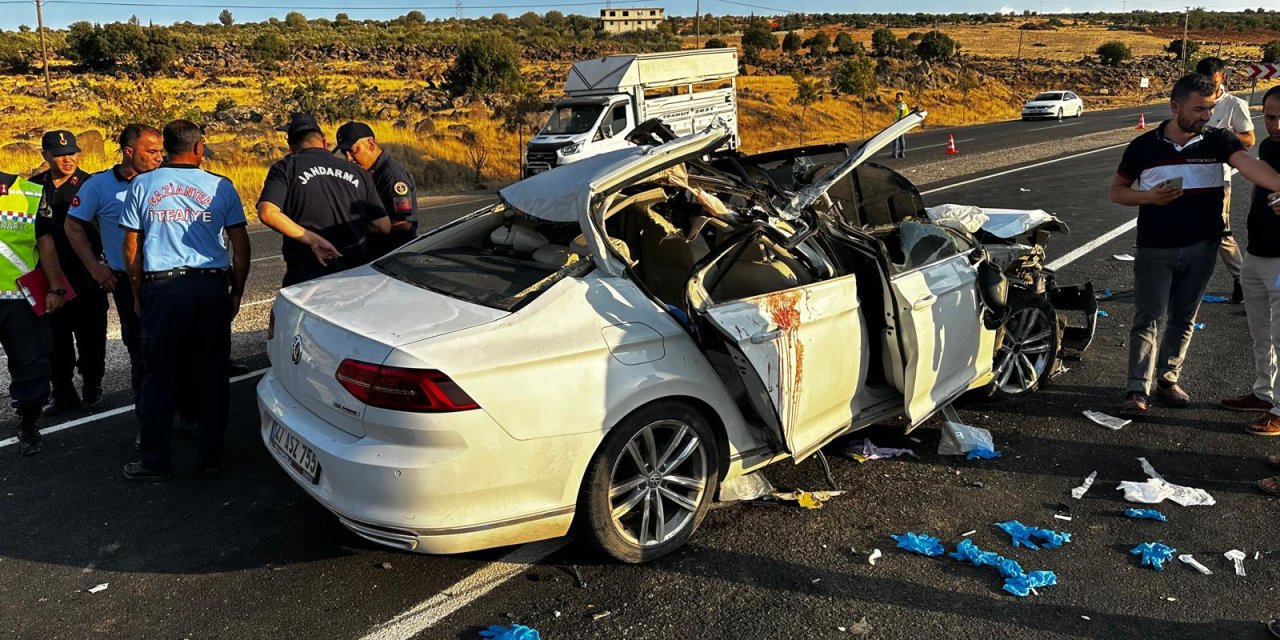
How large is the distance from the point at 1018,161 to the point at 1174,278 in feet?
53.9

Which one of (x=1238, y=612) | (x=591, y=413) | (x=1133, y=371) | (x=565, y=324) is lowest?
(x=1238, y=612)

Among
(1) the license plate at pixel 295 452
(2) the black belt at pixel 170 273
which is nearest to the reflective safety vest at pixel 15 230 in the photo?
(2) the black belt at pixel 170 273

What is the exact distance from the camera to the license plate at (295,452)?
3305 millimetres

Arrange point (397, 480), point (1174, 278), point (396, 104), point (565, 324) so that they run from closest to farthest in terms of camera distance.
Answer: point (397, 480) → point (565, 324) → point (1174, 278) → point (396, 104)

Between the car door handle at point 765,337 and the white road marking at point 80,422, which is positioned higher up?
the car door handle at point 765,337

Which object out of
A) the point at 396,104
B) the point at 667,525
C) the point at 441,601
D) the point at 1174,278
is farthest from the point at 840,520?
the point at 396,104

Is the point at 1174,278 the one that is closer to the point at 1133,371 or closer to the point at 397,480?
the point at 1133,371

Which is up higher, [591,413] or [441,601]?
[591,413]

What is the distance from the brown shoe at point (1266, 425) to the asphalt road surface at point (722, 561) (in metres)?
0.11

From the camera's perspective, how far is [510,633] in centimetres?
306

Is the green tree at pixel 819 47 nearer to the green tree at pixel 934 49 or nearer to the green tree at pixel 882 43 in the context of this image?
the green tree at pixel 882 43

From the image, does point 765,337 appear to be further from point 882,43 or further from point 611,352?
point 882,43

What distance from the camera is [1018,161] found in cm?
2020

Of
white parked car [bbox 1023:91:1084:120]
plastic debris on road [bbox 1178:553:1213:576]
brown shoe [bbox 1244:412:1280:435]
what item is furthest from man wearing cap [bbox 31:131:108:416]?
white parked car [bbox 1023:91:1084:120]
